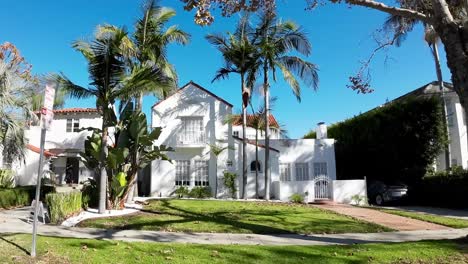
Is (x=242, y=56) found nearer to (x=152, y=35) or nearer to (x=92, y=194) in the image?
(x=152, y=35)

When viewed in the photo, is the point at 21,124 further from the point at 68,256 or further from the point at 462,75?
the point at 462,75

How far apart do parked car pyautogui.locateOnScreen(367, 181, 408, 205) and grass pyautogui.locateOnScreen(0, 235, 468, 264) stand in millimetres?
15514

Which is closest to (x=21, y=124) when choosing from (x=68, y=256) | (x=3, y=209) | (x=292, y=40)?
(x=3, y=209)

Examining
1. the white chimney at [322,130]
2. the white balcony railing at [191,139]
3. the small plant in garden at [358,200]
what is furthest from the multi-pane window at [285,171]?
the white balcony railing at [191,139]

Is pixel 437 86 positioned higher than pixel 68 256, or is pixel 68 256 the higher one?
pixel 437 86

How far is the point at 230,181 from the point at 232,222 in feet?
39.9

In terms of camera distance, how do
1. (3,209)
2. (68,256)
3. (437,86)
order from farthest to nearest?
(437,86)
(3,209)
(68,256)

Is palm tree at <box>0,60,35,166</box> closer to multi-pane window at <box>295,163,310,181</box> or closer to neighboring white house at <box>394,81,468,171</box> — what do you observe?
multi-pane window at <box>295,163,310,181</box>

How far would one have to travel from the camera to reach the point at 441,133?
25875 mm

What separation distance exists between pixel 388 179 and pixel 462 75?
1998 centimetres

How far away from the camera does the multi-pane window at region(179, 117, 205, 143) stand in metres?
26.6

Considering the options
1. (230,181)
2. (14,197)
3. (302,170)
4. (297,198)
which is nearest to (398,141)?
(302,170)

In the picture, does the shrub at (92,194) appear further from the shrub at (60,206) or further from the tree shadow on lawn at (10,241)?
the tree shadow on lawn at (10,241)

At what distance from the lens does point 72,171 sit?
31078 mm
